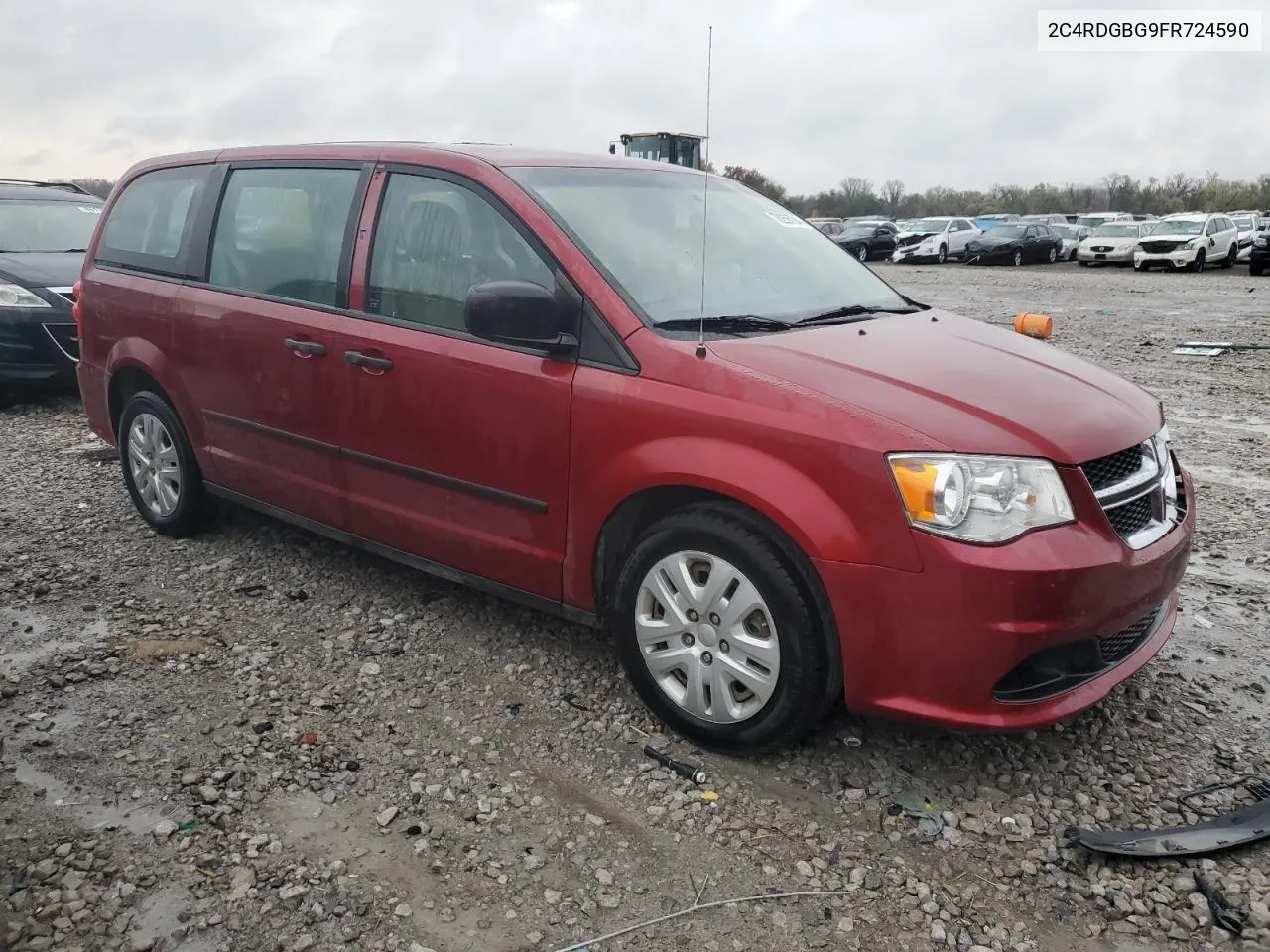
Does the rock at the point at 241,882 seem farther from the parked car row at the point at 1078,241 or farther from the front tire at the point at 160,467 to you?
the parked car row at the point at 1078,241

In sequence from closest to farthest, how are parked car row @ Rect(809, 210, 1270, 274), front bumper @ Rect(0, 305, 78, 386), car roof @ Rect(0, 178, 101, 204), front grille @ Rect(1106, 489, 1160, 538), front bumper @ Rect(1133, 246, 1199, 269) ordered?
front grille @ Rect(1106, 489, 1160, 538)
front bumper @ Rect(0, 305, 78, 386)
car roof @ Rect(0, 178, 101, 204)
front bumper @ Rect(1133, 246, 1199, 269)
parked car row @ Rect(809, 210, 1270, 274)

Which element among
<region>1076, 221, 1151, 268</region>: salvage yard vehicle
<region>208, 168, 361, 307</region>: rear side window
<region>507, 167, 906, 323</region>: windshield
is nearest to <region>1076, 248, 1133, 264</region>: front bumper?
<region>1076, 221, 1151, 268</region>: salvage yard vehicle

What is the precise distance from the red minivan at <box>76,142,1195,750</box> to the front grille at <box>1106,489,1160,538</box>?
1 centimetres

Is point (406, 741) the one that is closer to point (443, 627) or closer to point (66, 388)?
point (443, 627)

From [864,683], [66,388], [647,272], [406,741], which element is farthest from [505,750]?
[66,388]

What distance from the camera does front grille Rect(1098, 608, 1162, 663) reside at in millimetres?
2939

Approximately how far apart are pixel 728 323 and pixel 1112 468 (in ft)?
3.98

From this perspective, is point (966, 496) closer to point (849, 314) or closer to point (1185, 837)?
point (1185, 837)

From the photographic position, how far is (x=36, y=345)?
8.09m

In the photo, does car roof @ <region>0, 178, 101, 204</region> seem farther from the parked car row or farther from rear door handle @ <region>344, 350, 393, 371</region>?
the parked car row

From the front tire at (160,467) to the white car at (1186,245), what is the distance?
2753 cm

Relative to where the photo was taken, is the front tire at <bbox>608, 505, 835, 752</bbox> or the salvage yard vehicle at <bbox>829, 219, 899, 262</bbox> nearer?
the front tire at <bbox>608, 505, 835, 752</bbox>

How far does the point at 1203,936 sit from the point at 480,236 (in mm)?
2912

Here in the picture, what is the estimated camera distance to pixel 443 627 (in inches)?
160
